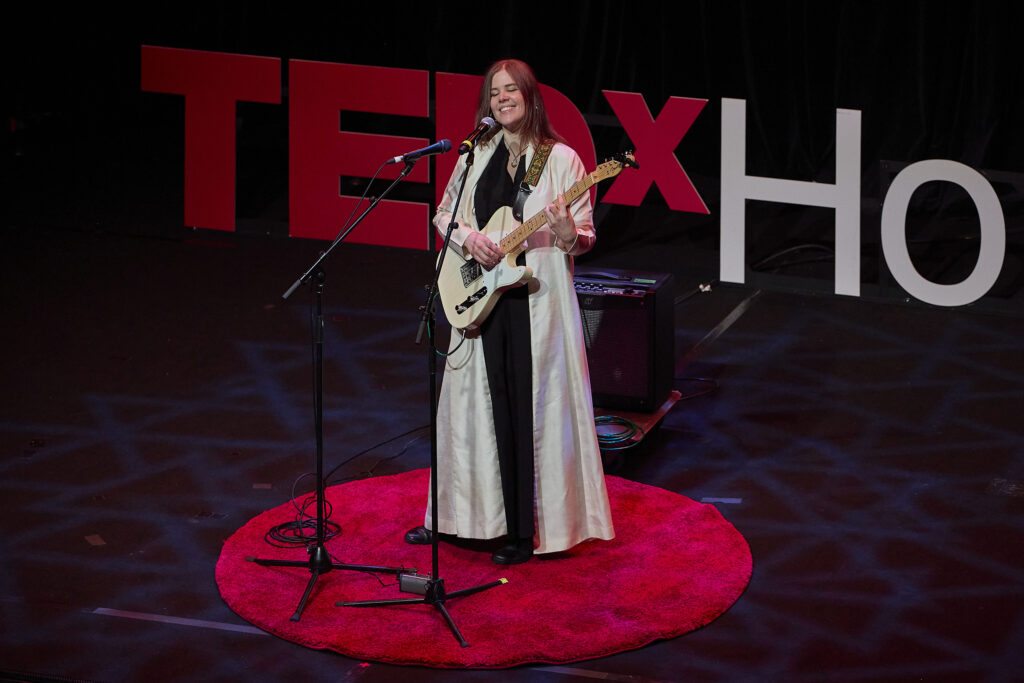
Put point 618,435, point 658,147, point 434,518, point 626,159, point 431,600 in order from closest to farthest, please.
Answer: point 626,159
point 434,518
point 431,600
point 618,435
point 658,147

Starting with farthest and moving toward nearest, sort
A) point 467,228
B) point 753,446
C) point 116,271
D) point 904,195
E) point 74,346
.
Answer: point 116,271 < point 904,195 < point 74,346 < point 753,446 < point 467,228

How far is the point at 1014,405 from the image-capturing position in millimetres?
6434

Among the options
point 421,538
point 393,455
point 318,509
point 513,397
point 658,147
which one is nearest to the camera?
point 318,509

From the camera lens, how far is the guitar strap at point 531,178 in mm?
4648

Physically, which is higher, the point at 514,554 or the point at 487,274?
the point at 487,274

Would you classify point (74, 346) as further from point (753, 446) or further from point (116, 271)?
point (753, 446)

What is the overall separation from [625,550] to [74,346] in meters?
3.74

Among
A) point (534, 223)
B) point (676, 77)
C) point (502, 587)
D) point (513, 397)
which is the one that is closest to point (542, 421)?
point (513, 397)

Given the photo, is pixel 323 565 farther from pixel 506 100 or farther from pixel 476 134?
pixel 506 100

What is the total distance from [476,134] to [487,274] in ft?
1.90

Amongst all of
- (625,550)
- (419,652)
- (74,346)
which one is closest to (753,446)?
(625,550)

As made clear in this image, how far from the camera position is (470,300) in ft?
15.5

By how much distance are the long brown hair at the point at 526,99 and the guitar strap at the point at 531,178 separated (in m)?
0.04

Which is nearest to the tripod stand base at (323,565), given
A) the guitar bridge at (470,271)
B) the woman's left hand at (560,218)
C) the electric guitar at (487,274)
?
the electric guitar at (487,274)
